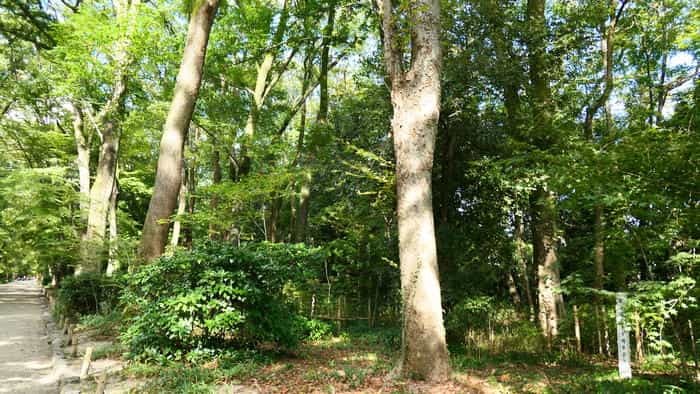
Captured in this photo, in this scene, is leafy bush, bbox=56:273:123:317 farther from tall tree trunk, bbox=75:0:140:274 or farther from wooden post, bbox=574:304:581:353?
wooden post, bbox=574:304:581:353

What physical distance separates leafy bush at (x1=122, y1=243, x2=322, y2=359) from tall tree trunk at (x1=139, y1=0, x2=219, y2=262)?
4.93ft

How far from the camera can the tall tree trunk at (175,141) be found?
8.71m

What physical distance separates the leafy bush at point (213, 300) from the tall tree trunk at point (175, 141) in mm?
1503

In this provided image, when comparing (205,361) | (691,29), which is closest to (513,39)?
(691,29)

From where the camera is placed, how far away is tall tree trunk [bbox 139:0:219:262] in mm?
8711

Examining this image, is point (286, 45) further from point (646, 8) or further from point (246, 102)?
point (646, 8)

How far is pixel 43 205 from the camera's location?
734 inches

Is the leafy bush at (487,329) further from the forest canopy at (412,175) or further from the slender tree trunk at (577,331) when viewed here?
the slender tree trunk at (577,331)

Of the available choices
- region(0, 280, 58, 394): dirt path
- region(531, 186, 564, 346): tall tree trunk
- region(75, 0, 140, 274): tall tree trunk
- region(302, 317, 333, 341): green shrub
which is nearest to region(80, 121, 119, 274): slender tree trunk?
region(75, 0, 140, 274): tall tree trunk

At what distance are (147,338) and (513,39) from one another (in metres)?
9.47

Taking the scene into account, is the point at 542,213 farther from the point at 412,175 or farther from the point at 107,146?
the point at 107,146

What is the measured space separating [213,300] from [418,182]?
3.65m

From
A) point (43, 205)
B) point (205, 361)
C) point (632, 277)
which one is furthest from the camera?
point (43, 205)

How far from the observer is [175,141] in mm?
9055
